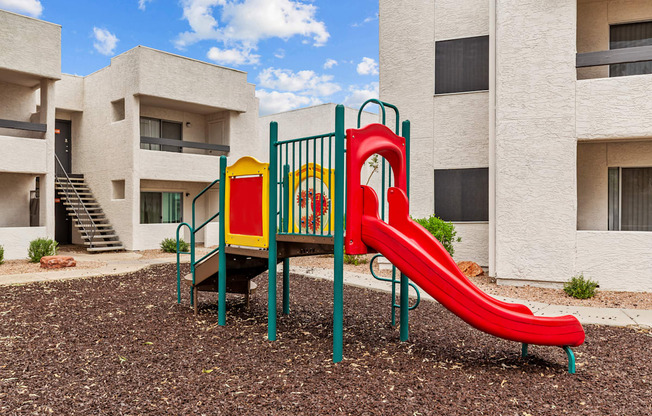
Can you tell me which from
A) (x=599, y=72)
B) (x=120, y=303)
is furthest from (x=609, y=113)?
(x=120, y=303)

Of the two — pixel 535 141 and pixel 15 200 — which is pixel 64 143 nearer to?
pixel 15 200

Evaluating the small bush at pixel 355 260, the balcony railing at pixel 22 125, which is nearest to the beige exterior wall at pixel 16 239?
the balcony railing at pixel 22 125

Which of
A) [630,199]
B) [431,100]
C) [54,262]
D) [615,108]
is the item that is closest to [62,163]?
[54,262]

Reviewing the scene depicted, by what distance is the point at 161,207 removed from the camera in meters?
17.8

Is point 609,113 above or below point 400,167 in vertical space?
above

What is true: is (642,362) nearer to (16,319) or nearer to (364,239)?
(364,239)

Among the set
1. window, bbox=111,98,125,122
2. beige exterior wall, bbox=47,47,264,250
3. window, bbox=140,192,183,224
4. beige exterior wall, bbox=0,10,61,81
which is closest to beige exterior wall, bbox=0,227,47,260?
beige exterior wall, bbox=47,47,264,250

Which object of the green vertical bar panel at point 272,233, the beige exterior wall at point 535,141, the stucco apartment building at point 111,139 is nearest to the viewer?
the green vertical bar panel at point 272,233

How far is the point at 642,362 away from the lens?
16.3 ft

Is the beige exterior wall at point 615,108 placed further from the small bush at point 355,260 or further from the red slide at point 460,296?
the small bush at point 355,260

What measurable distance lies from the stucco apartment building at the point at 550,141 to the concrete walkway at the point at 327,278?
162 centimetres

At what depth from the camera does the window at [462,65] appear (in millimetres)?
11539

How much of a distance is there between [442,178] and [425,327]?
19.8 feet

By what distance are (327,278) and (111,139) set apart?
10.5m
